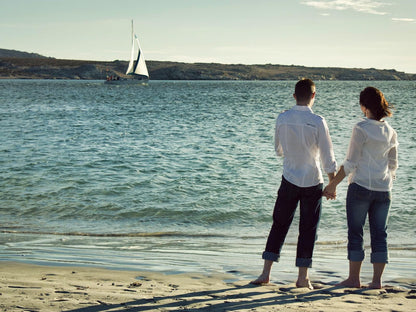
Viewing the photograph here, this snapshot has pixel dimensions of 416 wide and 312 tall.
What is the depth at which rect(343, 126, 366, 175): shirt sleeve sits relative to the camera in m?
4.58

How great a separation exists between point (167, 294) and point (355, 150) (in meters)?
2.09

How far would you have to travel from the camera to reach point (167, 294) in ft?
14.6

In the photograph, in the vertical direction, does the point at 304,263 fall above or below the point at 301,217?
below

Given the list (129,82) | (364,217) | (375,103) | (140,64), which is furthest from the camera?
(129,82)

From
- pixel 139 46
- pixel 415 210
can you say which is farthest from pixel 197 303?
pixel 139 46

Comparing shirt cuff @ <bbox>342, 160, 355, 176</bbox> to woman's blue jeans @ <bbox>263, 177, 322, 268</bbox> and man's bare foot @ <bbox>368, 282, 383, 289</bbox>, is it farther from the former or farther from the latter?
man's bare foot @ <bbox>368, 282, 383, 289</bbox>

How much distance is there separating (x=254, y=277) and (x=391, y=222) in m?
4.37

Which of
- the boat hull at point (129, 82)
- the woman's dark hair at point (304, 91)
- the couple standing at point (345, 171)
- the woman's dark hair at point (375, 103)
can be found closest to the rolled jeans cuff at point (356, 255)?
the couple standing at point (345, 171)

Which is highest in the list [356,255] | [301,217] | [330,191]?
[330,191]

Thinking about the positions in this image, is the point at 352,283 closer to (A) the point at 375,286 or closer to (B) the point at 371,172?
(A) the point at 375,286

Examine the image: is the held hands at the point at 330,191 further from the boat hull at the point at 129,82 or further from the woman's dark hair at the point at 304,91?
the boat hull at the point at 129,82

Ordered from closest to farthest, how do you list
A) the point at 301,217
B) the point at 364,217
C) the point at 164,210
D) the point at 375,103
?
the point at 375,103 < the point at 364,217 < the point at 301,217 < the point at 164,210

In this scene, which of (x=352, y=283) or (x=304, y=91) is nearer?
(x=304, y=91)

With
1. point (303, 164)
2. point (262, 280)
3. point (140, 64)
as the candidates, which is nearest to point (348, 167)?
point (303, 164)
